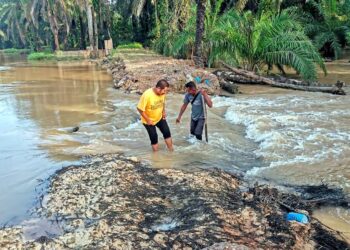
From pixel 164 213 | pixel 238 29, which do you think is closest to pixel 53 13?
pixel 238 29

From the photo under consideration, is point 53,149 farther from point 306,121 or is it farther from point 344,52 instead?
point 344,52

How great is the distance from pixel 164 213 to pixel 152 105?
9.41ft

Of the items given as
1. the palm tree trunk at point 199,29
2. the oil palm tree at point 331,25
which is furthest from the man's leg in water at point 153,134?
the oil palm tree at point 331,25

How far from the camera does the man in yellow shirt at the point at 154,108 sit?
7.28 meters

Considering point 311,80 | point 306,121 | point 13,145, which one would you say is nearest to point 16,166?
point 13,145

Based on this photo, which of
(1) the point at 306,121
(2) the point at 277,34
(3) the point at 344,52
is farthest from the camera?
(3) the point at 344,52

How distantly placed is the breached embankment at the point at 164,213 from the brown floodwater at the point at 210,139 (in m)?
0.51

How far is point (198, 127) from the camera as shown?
8.27 m

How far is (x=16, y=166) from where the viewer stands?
7.24m

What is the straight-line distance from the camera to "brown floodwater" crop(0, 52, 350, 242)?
6414 mm

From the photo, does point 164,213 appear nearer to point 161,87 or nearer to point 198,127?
point 161,87

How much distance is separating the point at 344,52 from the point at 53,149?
82.9ft

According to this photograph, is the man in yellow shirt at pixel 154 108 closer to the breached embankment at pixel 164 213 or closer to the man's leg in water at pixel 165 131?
the man's leg in water at pixel 165 131

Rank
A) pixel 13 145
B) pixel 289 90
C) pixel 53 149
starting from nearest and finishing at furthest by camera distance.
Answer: pixel 53 149, pixel 13 145, pixel 289 90
